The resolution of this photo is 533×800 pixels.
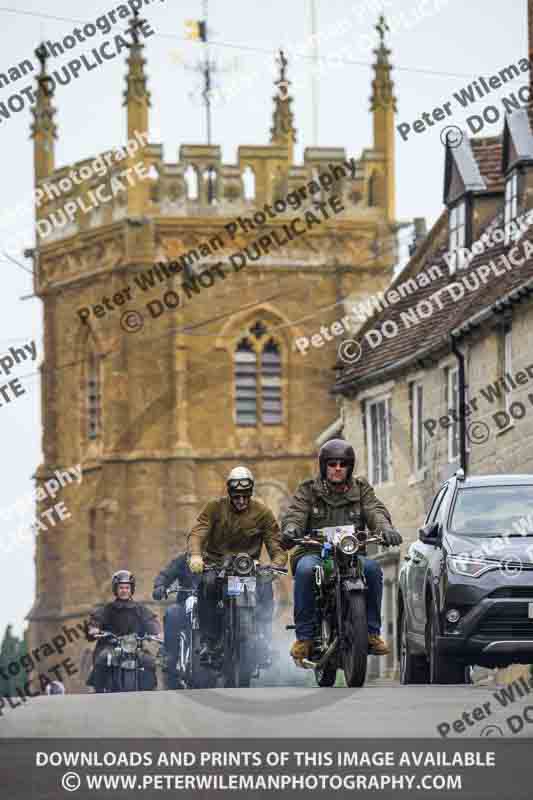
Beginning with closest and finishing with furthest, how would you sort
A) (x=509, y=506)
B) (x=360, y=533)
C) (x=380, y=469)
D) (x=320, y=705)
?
(x=320, y=705) < (x=360, y=533) < (x=509, y=506) < (x=380, y=469)

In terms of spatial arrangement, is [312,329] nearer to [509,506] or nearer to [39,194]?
[39,194]

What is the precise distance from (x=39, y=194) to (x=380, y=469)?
37589mm

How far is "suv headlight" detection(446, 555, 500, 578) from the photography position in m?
19.2

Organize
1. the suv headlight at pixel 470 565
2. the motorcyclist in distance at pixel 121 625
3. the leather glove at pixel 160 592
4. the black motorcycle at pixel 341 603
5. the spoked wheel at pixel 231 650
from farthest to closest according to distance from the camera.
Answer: the motorcyclist in distance at pixel 121 625 < the leather glove at pixel 160 592 < the suv headlight at pixel 470 565 < the spoked wheel at pixel 231 650 < the black motorcycle at pixel 341 603

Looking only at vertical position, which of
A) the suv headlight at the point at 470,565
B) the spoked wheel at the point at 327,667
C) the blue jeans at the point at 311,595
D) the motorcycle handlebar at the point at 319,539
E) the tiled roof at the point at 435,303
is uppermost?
the tiled roof at the point at 435,303

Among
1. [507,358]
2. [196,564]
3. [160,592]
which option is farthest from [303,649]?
[507,358]

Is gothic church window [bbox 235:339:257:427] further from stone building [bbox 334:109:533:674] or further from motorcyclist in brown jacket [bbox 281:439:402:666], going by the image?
motorcyclist in brown jacket [bbox 281:439:402:666]

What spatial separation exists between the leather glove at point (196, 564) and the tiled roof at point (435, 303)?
51.8ft

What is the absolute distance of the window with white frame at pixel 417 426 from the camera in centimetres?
4206

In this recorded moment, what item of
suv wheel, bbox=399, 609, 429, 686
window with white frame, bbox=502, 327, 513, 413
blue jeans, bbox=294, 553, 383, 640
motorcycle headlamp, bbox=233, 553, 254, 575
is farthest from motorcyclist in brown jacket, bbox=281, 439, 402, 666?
window with white frame, bbox=502, 327, 513, 413

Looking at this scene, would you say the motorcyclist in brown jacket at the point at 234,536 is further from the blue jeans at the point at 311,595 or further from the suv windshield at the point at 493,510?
the suv windshield at the point at 493,510

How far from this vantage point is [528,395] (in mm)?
34438

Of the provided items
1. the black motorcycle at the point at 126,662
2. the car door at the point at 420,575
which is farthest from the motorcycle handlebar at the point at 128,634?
the car door at the point at 420,575

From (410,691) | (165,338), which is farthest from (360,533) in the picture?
(165,338)
